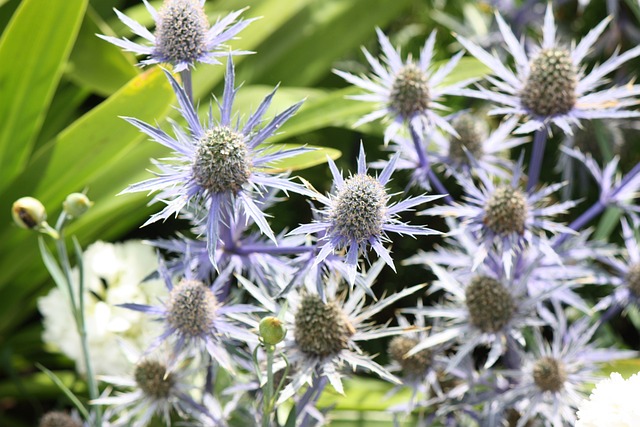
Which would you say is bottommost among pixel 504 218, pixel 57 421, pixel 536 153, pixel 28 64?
pixel 57 421

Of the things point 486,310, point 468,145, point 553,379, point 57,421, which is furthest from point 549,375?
point 57,421

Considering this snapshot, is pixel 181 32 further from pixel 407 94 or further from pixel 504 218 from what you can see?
pixel 504 218

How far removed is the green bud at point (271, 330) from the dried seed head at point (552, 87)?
452mm

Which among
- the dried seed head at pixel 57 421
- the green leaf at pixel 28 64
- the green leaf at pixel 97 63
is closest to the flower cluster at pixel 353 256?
the dried seed head at pixel 57 421

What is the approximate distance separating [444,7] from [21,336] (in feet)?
3.90

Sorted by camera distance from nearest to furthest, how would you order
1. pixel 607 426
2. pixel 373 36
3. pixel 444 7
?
pixel 607 426, pixel 373 36, pixel 444 7

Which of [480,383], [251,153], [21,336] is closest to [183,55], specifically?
[251,153]

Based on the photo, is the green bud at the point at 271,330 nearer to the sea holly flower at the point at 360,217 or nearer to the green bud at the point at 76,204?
the sea holly flower at the point at 360,217

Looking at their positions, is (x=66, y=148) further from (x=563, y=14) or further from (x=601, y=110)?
(x=563, y=14)

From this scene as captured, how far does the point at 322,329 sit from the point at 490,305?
0.23 m

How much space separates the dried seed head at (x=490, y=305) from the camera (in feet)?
3.15

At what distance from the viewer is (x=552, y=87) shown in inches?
37.0

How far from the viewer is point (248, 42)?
1.36m

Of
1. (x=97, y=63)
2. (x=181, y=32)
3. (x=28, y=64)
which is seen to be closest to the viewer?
(x=181, y=32)
